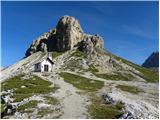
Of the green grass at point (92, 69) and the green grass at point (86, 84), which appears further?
the green grass at point (92, 69)

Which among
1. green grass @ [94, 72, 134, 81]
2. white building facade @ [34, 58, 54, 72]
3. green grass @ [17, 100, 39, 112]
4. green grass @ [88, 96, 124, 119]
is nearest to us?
green grass @ [88, 96, 124, 119]

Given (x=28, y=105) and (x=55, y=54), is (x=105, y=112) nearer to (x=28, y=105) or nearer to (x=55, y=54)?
(x=28, y=105)

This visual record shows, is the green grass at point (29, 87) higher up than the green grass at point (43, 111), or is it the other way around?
the green grass at point (29, 87)

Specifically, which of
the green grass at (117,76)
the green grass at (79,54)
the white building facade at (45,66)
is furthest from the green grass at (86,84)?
the green grass at (79,54)

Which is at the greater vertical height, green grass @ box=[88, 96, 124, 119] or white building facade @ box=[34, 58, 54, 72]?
white building facade @ box=[34, 58, 54, 72]

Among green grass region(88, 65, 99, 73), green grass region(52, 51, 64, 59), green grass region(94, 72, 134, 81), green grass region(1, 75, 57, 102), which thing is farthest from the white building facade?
green grass region(52, 51, 64, 59)

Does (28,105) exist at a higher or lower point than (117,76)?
lower

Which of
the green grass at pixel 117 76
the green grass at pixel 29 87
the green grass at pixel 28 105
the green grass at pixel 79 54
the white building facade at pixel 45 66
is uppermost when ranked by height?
the green grass at pixel 79 54

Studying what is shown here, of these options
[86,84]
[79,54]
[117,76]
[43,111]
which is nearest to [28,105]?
[43,111]

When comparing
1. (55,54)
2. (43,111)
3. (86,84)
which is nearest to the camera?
(43,111)

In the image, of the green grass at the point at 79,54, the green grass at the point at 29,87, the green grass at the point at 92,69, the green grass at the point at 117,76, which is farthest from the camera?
the green grass at the point at 79,54

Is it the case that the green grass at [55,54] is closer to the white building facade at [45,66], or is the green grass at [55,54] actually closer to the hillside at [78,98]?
the hillside at [78,98]

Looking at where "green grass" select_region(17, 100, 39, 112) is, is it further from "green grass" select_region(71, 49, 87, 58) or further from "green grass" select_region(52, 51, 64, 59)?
"green grass" select_region(52, 51, 64, 59)

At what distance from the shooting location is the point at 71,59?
566 ft
